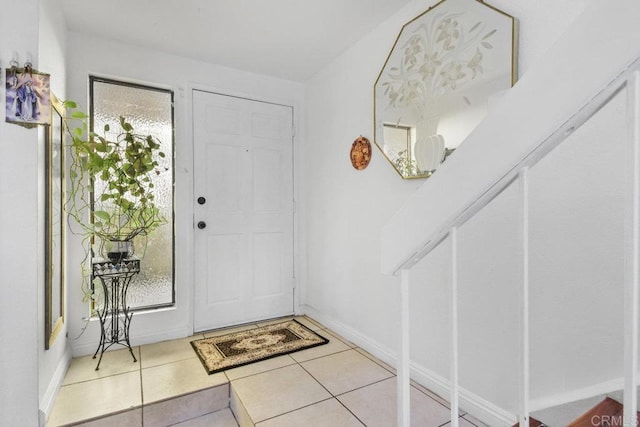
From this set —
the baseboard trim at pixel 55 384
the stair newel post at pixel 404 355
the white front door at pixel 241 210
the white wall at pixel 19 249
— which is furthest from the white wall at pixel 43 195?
the stair newel post at pixel 404 355

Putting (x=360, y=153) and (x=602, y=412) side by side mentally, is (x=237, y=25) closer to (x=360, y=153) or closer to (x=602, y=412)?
(x=360, y=153)

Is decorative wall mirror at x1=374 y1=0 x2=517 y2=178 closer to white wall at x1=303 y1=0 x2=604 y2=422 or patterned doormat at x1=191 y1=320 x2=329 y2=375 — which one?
white wall at x1=303 y1=0 x2=604 y2=422

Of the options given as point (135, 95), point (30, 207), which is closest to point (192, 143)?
point (135, 95)

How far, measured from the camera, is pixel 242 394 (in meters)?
1.99

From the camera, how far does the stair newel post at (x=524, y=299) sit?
1.80 feet

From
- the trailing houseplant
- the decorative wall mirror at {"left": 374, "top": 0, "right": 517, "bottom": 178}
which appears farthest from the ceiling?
the trailing houseplant

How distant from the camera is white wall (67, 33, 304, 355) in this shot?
2.50 m

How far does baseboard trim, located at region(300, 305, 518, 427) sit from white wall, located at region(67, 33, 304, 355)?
1.33 meters

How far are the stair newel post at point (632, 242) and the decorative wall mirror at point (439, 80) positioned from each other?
1327 millimetres

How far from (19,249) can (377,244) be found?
200 centimetres

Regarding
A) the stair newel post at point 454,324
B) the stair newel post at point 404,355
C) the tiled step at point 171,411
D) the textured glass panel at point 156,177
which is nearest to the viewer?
the stair newel post at point 454,324

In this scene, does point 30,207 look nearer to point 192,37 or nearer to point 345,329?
point 192,37

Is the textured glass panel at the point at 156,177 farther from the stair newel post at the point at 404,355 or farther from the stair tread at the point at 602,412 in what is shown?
the stair tread at the point at 602,412

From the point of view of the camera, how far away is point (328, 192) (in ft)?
10.1
